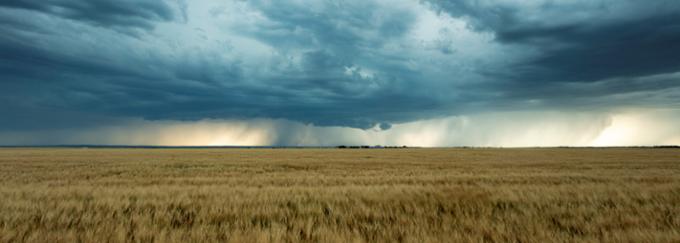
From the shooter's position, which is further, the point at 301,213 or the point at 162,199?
the point at 162,199

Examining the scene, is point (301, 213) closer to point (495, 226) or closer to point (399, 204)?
point (399, 204)

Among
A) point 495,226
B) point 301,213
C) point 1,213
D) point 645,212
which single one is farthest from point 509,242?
point 1,213

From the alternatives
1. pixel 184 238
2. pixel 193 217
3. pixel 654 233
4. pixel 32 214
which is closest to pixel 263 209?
pixel 193 217

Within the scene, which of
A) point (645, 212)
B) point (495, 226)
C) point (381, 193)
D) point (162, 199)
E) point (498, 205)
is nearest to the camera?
point (495, 226)

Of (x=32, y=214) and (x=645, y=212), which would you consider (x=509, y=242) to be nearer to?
(x=645, y=212)

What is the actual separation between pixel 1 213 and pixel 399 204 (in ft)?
26.9

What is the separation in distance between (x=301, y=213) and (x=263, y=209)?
89 cm

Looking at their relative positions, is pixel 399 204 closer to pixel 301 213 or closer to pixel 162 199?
pixel 301 213

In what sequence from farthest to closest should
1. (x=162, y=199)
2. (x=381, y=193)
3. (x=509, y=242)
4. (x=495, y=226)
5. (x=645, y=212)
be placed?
1. (x=381, y=193)
2. (x=162, y=199)
3. (x=645, y=212)
4. (x=495, y=226)
5. (x=509, y=242)

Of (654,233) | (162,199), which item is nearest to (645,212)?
(654,233)

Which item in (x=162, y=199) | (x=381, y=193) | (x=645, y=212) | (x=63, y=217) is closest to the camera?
(x=63, y=217)

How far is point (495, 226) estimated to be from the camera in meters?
5.86

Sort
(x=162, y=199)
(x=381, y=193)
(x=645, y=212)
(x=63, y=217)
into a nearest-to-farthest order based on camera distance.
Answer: (x=63, y=217) < (x=645, y=212) < (x=162, y=199) < (x=381, y=193)

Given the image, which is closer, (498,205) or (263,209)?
(263,209)
